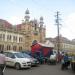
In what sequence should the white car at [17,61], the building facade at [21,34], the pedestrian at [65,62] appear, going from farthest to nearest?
the building facade at [21,34] < the pedestrian at [65,62] < the white car at [17,61]

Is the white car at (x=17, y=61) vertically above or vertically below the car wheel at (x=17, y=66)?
above

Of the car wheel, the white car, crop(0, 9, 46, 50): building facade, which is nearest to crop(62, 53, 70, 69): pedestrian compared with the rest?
the white car

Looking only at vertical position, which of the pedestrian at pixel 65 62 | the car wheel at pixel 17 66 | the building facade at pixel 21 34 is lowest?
the car wheel at pixel 17 66

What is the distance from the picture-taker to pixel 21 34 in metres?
88.0

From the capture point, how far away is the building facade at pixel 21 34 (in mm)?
78194

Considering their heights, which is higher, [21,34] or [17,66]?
[21,34]

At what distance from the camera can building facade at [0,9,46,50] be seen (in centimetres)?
7819

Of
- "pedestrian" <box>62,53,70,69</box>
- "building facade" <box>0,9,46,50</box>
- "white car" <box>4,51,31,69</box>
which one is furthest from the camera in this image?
"building facade" <box>0,9,46,50</box>

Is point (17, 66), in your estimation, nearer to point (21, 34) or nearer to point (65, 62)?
point (65, 62)

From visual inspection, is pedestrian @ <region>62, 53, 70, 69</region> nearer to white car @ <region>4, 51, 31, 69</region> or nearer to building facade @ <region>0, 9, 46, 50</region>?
white car @ <region>4, 51, 31, 69</region>

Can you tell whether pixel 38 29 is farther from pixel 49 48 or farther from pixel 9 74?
pixel 9 74

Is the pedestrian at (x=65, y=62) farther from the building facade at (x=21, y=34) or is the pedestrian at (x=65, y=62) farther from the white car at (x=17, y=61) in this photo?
the building facade at (x=21, y=34)

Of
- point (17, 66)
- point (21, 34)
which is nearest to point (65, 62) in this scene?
point (17, 66)

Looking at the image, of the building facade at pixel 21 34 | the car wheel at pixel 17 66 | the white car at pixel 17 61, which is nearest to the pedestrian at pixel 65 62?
the white car at pixel 17 61
